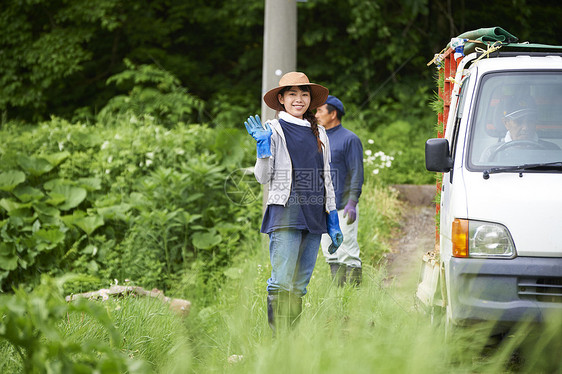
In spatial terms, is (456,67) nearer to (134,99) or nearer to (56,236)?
(56,236)

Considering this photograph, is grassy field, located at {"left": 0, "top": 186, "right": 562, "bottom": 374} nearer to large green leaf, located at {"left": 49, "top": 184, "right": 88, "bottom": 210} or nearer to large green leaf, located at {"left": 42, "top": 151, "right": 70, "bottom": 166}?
large green leaf, located at {"left": 49, "top": 184, "right": 88, "bottom": 210}

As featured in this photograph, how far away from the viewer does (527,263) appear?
11.3ft

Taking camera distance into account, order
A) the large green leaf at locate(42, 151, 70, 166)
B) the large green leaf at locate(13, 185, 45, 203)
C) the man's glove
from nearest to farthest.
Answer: the man's glove < the large green leaf at locate(13, 185, 45, 203) < the large green leaf at locate(42, 151, 70, 166)

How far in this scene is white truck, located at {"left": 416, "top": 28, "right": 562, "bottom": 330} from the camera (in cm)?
345

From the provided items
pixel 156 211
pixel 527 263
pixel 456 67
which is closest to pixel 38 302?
pixel 527 263

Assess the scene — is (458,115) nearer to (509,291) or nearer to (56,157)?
(509,291)

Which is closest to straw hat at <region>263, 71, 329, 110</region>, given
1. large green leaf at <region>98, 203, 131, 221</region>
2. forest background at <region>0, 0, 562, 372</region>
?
forest background at <region>0, 0, 562, 372</region>

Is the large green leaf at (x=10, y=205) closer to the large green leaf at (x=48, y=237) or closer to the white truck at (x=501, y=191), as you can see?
the large green leaf at (x=48, y=237)

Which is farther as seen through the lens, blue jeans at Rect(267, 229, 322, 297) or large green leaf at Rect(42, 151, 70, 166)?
large green leaf at Rect(42, 151, 70, 166)

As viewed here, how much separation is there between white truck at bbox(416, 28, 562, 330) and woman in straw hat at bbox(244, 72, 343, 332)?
821 mm

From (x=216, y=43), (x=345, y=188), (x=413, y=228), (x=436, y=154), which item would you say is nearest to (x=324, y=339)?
(x=436, y=154)

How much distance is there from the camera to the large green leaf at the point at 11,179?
8.05 meters

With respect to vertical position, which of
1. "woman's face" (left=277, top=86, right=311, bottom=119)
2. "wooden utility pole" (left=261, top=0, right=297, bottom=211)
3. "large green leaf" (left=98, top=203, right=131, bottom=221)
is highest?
"wooden utility pole" (left=261, top=0, right=297, bottom=211)

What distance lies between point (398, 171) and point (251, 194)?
401 cm
